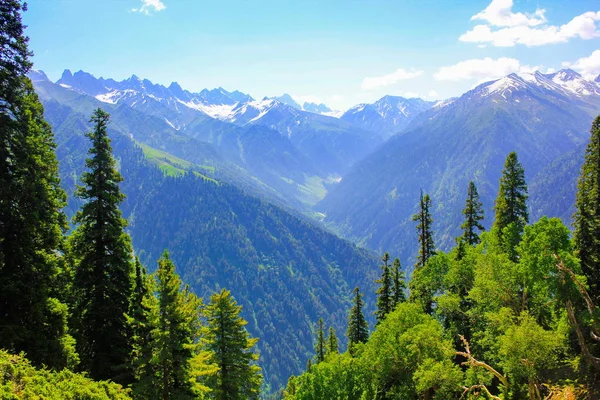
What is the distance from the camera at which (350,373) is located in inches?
1118

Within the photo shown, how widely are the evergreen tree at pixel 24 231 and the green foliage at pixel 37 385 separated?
4.20 m

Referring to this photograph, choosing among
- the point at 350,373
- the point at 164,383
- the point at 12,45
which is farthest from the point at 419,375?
the point at 12,45

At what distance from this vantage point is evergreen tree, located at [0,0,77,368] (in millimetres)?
21156

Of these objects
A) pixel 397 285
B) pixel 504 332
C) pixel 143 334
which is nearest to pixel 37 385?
pixel 143 334

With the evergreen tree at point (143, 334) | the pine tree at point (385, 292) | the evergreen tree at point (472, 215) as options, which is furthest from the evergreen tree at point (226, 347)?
the evergreen tree at point (472, 215)

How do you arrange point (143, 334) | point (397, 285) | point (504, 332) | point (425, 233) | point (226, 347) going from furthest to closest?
point (425, 233) → point (397, 285) → point (226, 347) → point (504, 332) → point (143, 334)

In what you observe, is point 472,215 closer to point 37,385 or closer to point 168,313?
point 168,313

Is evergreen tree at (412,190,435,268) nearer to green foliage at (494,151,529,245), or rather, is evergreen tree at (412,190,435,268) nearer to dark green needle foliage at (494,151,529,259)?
dark green needle foliage at (494,151,529,259)

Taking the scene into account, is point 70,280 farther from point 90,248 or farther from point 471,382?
point 471,382

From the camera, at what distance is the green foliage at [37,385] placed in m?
14.5

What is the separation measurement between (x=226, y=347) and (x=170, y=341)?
7101 millimetres

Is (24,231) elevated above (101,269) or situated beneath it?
elevated above

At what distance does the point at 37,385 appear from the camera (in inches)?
605

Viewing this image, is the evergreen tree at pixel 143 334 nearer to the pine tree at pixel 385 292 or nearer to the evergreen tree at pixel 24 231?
the evergreen tree at pixel 24 231
